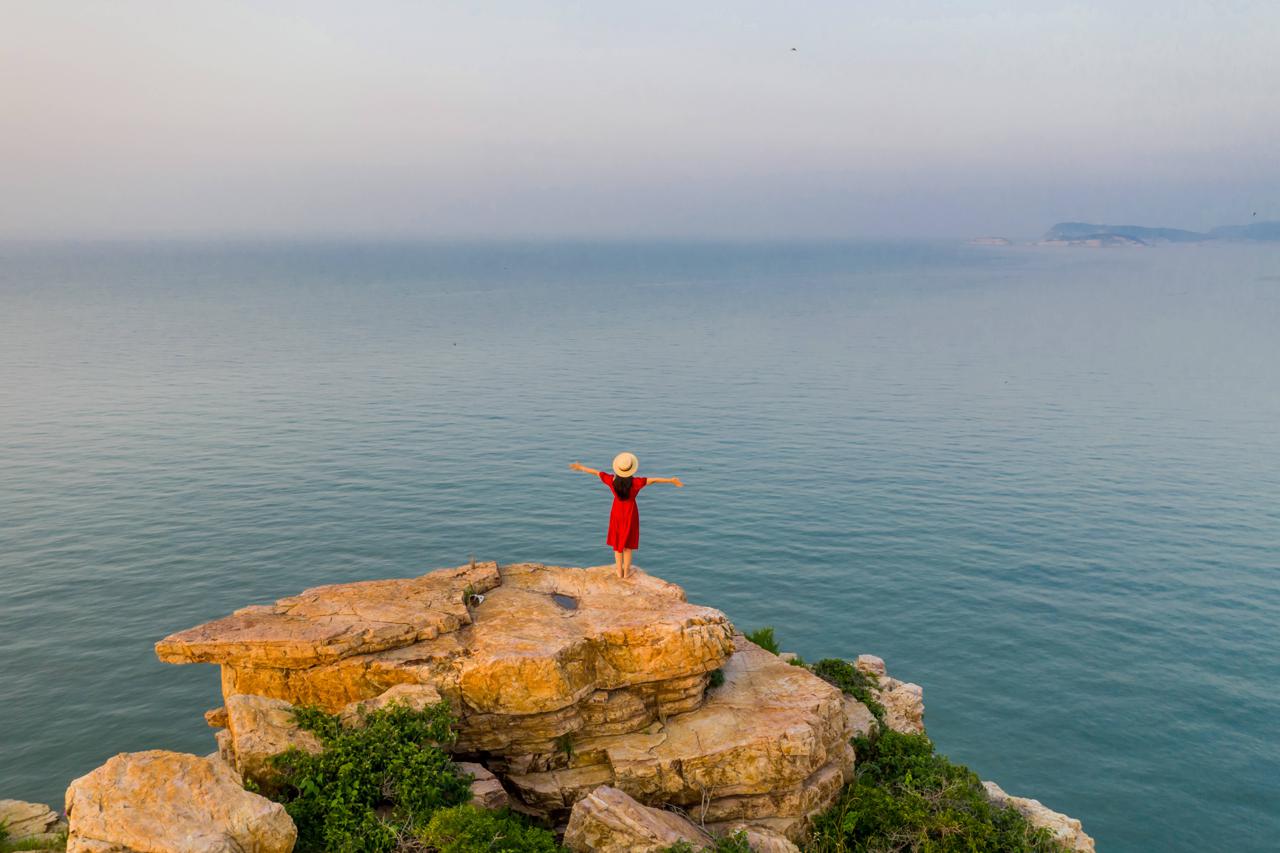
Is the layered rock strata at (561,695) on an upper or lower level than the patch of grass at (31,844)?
upper

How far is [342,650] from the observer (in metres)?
20.2

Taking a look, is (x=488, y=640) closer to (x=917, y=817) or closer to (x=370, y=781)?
(x=370, y=781)

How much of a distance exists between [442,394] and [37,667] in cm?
5517

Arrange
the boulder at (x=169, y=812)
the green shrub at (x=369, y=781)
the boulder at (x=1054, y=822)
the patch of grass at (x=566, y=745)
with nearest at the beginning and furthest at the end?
1. the boulder at (x=169, y=812)
2. the green shrub at (x=369, y=781)
3. the patch of grass at (x=566, y=745)
4. the boulder at (x=1054, y=822)

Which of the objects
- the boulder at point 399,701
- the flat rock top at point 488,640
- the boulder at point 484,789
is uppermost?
the flat rock top at point 488,640

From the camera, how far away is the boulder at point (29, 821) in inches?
811

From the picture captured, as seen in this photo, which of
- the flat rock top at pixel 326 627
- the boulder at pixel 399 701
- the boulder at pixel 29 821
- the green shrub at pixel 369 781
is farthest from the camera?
the boulder at pixel 29 821

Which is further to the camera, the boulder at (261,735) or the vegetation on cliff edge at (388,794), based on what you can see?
the boulder at (261,735)

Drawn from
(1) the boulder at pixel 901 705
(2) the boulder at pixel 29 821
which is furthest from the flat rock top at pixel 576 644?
(2) the boulder at pixel 29 821

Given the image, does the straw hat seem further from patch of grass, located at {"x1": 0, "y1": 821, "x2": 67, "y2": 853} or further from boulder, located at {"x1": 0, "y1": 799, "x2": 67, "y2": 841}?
boulder, located at {"x1": 0, "y1": 799, "x2": 67, "y2": 841}

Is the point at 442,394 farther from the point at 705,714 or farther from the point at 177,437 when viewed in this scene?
the point at 705,714

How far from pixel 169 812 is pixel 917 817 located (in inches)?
641

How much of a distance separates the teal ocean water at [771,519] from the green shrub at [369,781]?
61.9ft

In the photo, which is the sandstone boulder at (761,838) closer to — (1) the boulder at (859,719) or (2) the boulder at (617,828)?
(2) the boulder at (617,828)
